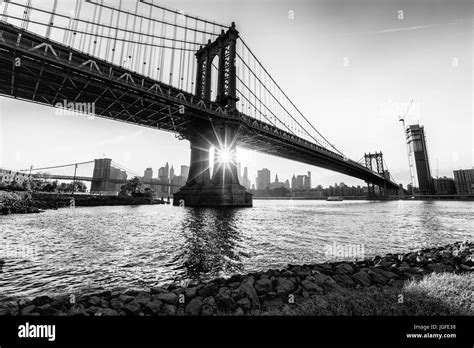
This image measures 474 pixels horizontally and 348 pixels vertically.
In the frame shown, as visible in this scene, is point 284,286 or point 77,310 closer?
point 77,310

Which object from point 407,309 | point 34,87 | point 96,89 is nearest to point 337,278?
point 407,309

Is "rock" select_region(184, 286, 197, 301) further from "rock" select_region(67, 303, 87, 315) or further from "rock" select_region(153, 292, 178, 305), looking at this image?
"rock" select_region(67, 303, 87, 315)

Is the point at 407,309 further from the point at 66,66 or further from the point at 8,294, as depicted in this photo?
the point at 66,66

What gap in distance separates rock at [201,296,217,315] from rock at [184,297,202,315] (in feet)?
0.24

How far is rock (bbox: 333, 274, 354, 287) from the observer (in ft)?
16.2

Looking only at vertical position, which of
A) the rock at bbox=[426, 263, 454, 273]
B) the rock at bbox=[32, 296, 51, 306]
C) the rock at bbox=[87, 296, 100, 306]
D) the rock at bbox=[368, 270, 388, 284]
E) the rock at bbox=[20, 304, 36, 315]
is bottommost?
the rock at bbox=[32, 296, 51, 306]

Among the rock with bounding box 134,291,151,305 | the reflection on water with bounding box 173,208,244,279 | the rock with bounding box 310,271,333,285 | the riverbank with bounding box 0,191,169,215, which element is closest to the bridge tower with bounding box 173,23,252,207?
the riverbank with bounding box 0,191,169,215

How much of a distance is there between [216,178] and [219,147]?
6238 mm

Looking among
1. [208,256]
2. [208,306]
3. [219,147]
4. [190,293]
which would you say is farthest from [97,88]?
[208,306]

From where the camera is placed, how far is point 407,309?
3.45 meters

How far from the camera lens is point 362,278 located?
5.16 m

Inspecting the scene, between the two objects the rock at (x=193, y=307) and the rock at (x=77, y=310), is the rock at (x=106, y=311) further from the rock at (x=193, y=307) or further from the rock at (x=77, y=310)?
the rock at (x=193, y=307)

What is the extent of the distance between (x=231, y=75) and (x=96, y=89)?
904 inches

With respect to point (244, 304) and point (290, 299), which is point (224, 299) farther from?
point (290, 299)
